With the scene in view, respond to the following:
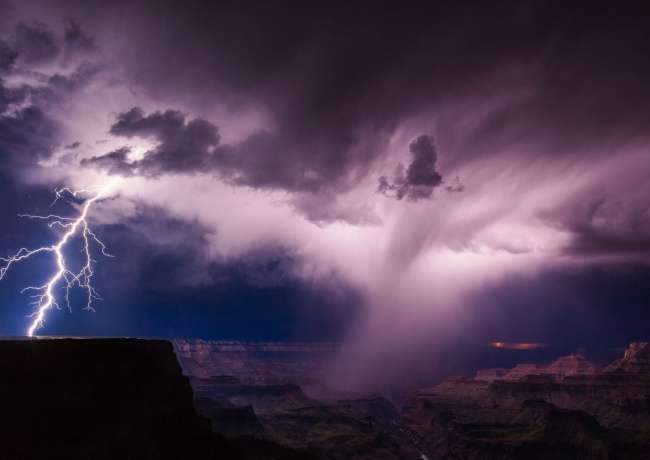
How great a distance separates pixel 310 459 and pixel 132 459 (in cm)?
11861

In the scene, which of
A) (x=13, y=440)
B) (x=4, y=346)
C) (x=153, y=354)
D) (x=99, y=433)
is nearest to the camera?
(x=13, y=440)

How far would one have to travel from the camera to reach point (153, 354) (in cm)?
9844

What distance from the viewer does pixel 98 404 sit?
254 ft

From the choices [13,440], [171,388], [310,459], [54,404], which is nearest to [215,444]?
[171,388]

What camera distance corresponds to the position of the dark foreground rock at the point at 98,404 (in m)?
62.8

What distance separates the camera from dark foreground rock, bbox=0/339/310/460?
2474 inches

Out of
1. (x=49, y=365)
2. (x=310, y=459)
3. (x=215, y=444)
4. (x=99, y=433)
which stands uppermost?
(x=49, y=365)

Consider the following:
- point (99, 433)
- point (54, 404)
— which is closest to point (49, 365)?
point (54, 404)

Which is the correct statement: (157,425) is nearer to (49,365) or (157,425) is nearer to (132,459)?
(132,459)

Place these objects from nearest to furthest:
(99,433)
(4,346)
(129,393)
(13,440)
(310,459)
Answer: (13,440) → (4,346) → (99,433) → (129,393) → (310,459)

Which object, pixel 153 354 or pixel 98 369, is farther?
pixel 153 354

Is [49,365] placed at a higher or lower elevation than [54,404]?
higher

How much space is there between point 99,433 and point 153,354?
26869 millimetres

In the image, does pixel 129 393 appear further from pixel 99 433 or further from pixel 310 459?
pixel 310 459
